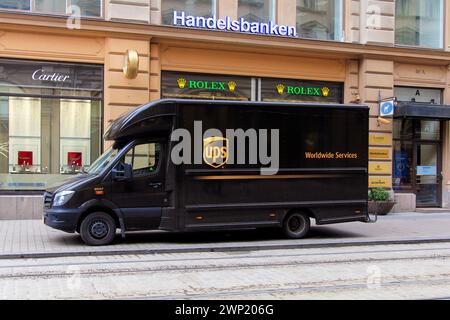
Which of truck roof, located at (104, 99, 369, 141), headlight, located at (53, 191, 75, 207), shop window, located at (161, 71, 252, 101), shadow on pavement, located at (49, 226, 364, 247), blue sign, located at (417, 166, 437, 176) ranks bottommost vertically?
shadow on pavement, located at (49, 226, 364, 247)

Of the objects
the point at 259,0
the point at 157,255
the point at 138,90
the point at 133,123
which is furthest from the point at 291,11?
the point at 157,255

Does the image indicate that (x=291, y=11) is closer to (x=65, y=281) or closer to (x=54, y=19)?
(x=54, y=19)

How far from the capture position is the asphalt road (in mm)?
7289

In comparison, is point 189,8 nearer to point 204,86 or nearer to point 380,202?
point 204,86

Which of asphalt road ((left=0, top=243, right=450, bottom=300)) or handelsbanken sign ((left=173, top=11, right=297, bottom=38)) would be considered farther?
handelsbanken sign ((left=173, top=11, right=297, bottom=38))

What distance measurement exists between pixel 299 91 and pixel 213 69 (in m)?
3.07

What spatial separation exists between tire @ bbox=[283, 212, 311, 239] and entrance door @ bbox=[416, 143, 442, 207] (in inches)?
336

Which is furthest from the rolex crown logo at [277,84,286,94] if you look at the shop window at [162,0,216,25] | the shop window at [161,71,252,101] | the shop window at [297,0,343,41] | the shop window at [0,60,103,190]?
the shop window at [0,60,103,190]

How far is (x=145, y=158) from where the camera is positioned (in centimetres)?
1151

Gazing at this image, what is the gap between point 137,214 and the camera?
11.3m

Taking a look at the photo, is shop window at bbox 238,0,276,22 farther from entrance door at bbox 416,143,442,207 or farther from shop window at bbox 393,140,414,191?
entrance door at bbox 416,143,442,207

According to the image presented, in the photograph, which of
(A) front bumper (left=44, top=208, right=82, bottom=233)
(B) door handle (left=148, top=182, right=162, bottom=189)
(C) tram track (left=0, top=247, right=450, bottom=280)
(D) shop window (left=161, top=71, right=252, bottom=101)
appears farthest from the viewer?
(D) shop window (left=161, top=71, right=252, bottom=101)

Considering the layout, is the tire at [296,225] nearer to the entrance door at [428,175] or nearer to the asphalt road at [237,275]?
the asphalt road at [237,275]

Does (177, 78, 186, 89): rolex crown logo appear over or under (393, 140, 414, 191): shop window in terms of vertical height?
over
